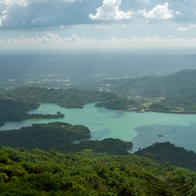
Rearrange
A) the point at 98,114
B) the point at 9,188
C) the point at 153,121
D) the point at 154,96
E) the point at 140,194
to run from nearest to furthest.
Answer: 1. the point at 9,188
2. the point at 140,194
3. the point at 153,121
4. the point at 98,114
5. the point at 154,96

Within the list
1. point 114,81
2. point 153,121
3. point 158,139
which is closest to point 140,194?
point 158,139

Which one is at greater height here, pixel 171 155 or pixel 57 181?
pixel 57 181

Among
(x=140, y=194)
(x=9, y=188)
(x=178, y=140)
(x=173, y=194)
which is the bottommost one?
(x=178, y=140)

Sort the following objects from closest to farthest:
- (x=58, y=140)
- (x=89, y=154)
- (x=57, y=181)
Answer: (x=57, y=181) < (x=89, y=154) < (x=58, y=140)

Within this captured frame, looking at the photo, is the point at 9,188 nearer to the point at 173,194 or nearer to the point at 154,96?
the point at 173,194

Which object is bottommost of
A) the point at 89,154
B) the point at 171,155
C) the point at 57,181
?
the point at 171,155

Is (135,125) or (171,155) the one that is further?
(135,125)

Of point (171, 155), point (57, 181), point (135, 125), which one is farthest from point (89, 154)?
point (135, 125)

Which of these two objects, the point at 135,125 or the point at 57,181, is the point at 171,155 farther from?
the point at 57,181
